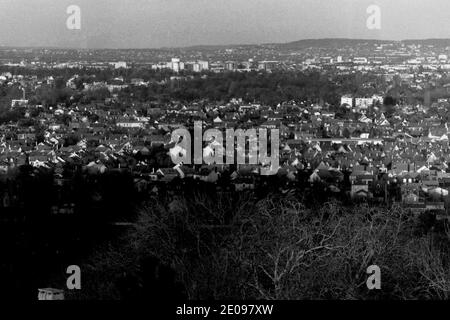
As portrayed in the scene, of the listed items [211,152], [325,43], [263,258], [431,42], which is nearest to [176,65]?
[325,43]

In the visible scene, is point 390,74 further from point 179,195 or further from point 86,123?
point 179,195

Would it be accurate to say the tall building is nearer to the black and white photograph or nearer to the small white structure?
the black and white photograph

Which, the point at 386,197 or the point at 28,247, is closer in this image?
the point at 28,247

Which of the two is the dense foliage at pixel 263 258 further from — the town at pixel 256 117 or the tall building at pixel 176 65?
the tall building at pixel 176 65

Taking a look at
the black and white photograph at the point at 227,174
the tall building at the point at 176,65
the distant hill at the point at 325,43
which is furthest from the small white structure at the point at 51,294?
the tall building at the point at 176,65

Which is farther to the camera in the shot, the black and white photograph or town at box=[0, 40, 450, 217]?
town at box=[0, 40, 450, 217]

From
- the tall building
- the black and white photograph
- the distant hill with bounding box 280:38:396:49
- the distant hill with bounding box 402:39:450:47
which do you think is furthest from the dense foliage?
the tall building

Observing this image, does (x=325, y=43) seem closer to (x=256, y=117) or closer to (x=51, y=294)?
(x=256, y=117)

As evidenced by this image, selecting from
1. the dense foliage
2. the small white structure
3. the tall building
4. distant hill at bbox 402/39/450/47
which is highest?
distant hill at bbox 402/39/450/47

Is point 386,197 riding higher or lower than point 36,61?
lower
